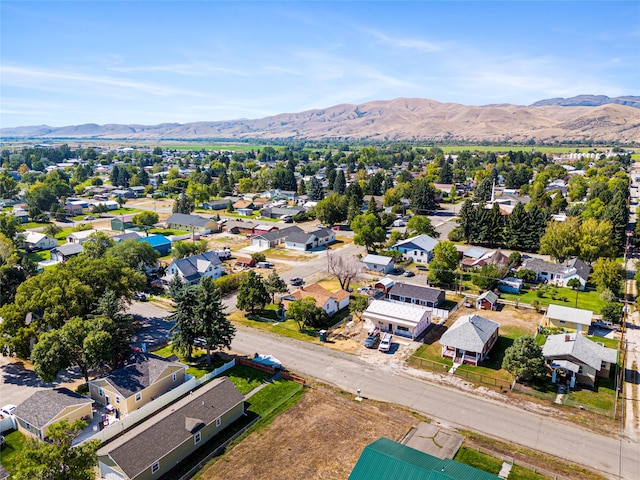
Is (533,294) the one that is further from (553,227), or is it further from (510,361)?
(510,361)

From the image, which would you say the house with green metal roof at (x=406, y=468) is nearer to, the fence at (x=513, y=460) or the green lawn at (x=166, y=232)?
the fence at (x=513, y=460)

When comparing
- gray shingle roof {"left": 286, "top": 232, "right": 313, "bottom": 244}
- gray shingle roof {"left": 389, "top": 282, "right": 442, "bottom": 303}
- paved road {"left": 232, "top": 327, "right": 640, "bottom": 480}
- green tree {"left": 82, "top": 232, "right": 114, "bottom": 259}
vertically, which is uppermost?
green tree {"left": 82, "top": 232, "right": 114, "bottom": 259}

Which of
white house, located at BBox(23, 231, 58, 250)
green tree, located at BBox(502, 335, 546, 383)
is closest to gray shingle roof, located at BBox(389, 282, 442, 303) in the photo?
green tree, located at BBox(502, 335, 546, 383)

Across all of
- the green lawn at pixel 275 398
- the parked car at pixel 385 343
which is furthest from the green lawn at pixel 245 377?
the parked car at pixel 385 343

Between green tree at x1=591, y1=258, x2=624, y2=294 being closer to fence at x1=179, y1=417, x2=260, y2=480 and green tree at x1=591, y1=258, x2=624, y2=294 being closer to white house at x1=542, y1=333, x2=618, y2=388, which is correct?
white house at x1=542, y1=333, x2=618, y2=388

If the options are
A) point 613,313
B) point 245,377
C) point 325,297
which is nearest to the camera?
point 245,377

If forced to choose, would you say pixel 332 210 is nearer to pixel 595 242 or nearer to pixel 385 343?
pixel 595 242

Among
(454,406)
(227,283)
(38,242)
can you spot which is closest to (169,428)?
(454,406)
